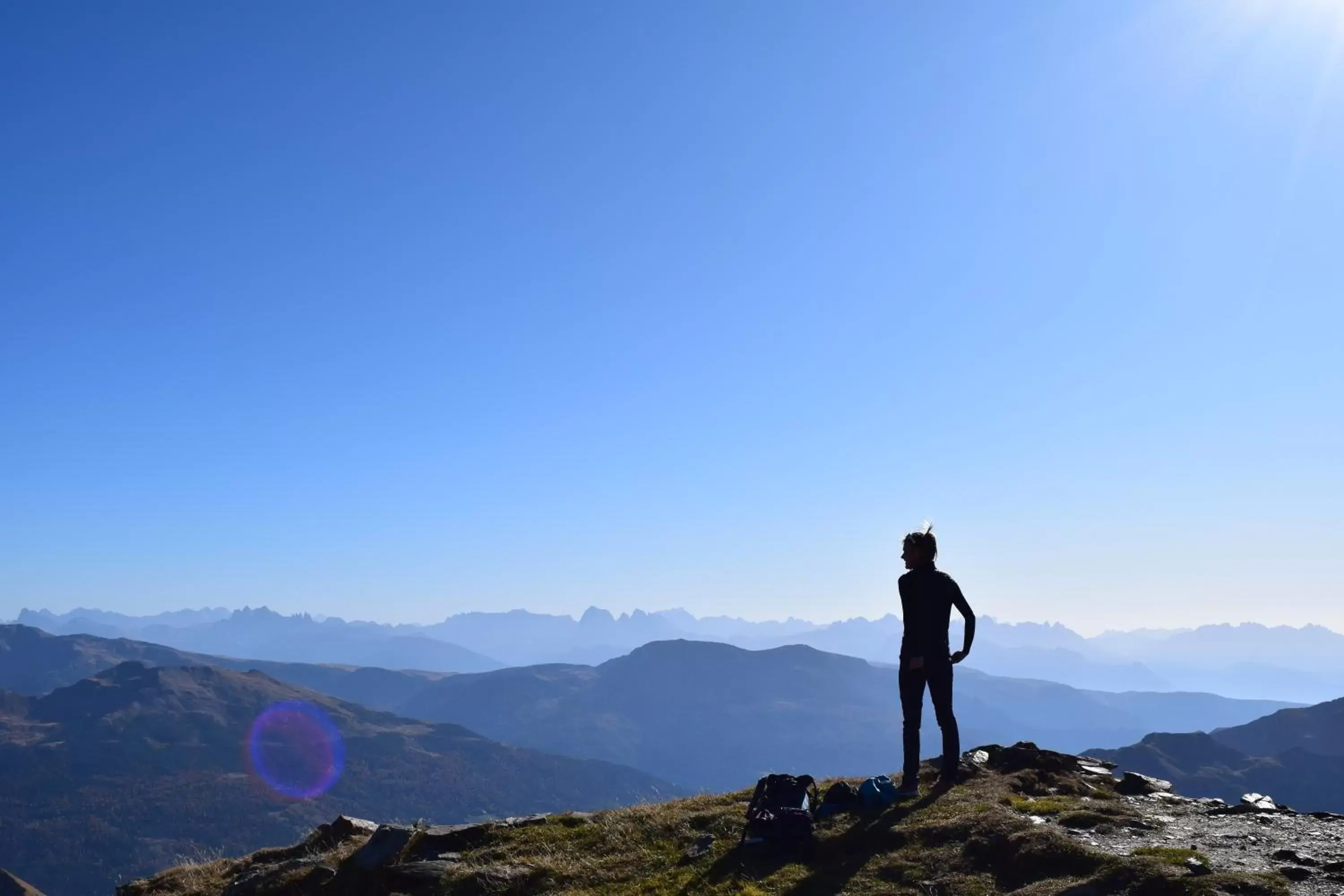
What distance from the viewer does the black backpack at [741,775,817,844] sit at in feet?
41.8

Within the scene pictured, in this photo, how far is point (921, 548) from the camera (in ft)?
46.9

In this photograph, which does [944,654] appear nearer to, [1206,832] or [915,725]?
[915,725]

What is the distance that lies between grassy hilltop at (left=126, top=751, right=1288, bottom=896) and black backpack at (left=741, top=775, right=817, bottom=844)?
0.97 feet

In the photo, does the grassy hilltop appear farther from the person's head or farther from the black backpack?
the person's head

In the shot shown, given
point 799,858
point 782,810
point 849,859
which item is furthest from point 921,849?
point 782,810

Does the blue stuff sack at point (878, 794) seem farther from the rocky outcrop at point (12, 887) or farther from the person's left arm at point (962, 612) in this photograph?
the rocky outcrop at point (12, 887)

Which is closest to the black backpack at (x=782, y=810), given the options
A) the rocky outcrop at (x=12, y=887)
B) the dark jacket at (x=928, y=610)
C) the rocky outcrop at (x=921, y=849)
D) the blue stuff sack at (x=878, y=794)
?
the rocky outcrop at (x=921, y=849)

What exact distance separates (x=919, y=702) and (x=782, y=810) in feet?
11.2

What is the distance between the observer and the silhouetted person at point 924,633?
45.7ft

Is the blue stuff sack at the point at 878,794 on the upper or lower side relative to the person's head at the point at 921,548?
lower

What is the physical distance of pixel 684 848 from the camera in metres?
13.4

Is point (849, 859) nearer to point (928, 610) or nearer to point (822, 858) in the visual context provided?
point (822, 858)

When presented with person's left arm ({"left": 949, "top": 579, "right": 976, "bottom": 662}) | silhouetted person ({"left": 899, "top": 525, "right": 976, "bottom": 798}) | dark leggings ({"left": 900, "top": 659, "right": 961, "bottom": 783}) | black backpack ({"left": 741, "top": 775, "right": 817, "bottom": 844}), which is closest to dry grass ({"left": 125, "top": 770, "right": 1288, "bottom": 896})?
black backpack ({"left": 741, "top": 775, "right": 817, "bottom": 844})

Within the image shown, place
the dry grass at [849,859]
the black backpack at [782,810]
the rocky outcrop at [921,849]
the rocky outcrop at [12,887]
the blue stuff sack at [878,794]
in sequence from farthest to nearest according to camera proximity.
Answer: the rocky outcrop at [12,887] < the blue stuff sack at [878,794] < the black backpack at [782,810] < the rocky outcrop at [921,849] < the dry grass at [849,859]
